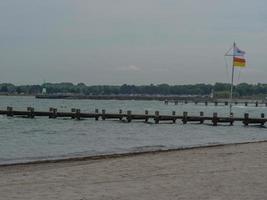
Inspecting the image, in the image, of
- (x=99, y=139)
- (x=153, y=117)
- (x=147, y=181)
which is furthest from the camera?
(x=153, y=117)

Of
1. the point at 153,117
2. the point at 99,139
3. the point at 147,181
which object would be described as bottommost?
the point at 99,139

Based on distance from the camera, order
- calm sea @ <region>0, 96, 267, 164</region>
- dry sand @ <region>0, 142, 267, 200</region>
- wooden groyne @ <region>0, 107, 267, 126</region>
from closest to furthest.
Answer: dry sand @ <region>0, 142, 267, 200</region>, calm sea @ <region>0, 96, 267, 164</region>, wooden groyne @ <region>0, 107, 267, 126</region>

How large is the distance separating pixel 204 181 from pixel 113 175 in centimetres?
259

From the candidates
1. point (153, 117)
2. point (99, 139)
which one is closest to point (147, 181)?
point (99, 139)

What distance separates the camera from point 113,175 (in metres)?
14.1

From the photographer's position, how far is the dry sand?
1080 cm

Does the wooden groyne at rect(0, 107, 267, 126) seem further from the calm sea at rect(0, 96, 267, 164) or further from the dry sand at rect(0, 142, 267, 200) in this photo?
the dry sand at rect(0, 142, 267, 200)

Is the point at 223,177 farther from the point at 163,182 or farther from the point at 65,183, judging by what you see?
the point at 65,183

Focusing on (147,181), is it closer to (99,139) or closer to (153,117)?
(99,139)

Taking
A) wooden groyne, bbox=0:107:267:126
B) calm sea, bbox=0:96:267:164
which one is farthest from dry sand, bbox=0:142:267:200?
wooden groyne, bbox=0:107:267:126

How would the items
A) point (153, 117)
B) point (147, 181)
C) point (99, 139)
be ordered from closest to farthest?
1. point (147, 181)
2. point (99, 139)
3. point (153, 117)

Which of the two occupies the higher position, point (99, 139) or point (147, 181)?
point (147, 181)

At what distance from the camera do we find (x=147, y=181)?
12.8m

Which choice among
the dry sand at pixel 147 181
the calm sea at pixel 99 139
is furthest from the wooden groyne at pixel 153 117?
the dry sand at pixel 147 181
